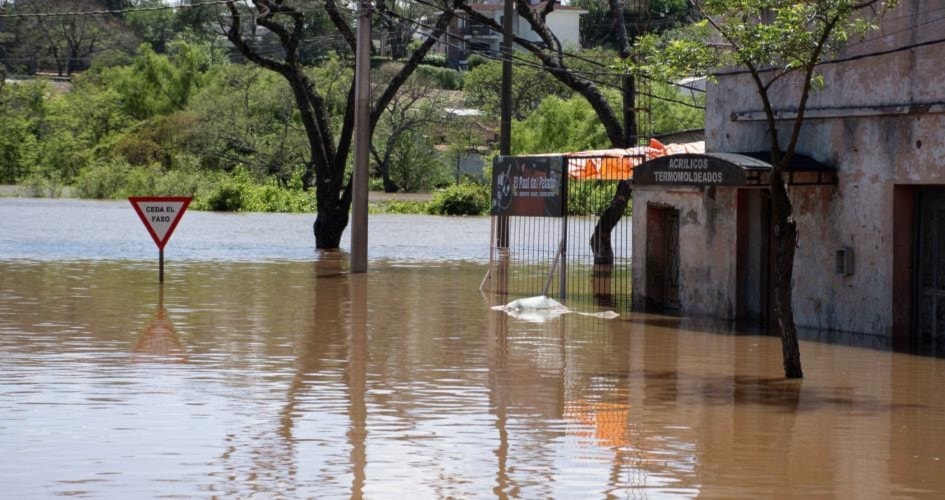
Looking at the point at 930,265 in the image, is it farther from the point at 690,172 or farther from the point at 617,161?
the point at 617,161

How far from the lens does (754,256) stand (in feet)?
71.5

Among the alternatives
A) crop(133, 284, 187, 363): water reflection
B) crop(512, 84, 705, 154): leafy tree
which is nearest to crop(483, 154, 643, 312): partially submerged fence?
crop(133, 284, 187, 363): water reflection

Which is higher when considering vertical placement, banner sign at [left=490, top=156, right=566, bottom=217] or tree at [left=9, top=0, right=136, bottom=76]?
tree at [left=9, top=0, right=136, bottom=76]

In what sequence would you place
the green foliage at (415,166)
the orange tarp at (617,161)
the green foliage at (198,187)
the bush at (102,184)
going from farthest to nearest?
the green foliage at (415,166) → the bush at (102,184) → the green foliage at (198,187) → the orange tarp at (617,161)

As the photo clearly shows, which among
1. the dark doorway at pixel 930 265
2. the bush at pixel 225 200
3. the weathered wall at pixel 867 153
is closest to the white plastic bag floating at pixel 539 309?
the weathered wall at pixel 867 153

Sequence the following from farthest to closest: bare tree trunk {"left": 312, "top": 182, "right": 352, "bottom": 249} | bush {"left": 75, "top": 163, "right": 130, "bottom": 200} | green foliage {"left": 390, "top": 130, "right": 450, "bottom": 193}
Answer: green foliage {"left": 390, "top": 130, "right": 450, "bottom": 193}, bush {"left": 75, "top": 163, "right": 130, "bottom": 200}, bare tree trunk {"left": 312, "top": 182, "right": 352, "bottom": 249}

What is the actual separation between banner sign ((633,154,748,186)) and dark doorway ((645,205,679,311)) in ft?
2.88

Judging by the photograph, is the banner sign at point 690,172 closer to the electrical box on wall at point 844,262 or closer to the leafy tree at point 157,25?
the electrical box on wall at point 844,262

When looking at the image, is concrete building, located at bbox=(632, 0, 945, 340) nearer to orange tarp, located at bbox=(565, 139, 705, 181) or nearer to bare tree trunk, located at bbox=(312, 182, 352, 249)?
orange tarp, located at bbox=(565, 139, 705, 181)

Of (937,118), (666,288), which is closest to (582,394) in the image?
(937,118)

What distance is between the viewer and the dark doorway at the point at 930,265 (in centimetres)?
1914

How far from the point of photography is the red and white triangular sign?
2420 centimetres

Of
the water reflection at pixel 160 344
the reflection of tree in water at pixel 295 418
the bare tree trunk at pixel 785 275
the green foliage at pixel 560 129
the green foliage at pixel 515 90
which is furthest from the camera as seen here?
the green foliage at pixel 515 90

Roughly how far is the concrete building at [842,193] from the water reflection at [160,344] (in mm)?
7611
